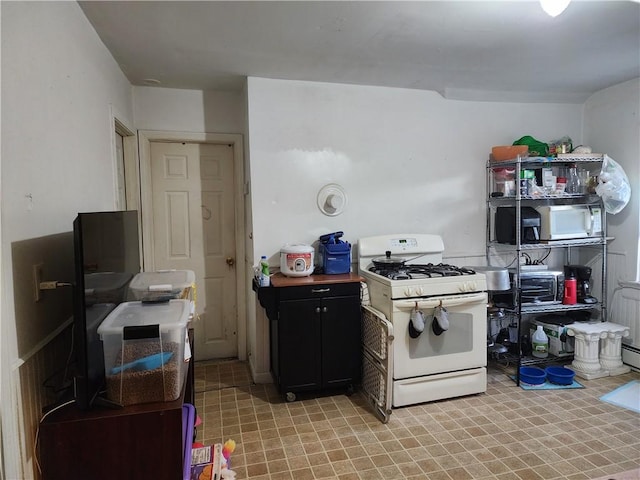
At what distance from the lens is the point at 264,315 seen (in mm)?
3199

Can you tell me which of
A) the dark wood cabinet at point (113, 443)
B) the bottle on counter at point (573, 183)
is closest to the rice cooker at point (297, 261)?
the dark wood cabinet at point (113, 443)

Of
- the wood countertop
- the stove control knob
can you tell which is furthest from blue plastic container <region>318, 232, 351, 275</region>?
the stove control knob

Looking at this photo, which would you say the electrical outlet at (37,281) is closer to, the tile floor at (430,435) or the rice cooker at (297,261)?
the tile floor at (430,435)

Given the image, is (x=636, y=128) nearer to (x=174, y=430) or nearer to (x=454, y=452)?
(x=454, y=452)

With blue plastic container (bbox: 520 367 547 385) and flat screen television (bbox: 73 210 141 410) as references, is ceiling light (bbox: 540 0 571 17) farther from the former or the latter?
blue plastic container (bbox: 520 367 547 385)

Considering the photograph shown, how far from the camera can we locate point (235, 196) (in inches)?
141

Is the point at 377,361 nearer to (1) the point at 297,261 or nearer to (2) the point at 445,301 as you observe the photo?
(2) the point at 445,301

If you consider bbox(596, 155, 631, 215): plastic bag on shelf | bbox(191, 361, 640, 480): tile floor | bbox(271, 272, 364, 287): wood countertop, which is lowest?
bbox(191, 361, 640, 480): tile floor

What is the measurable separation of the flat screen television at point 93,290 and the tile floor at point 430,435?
1083mm

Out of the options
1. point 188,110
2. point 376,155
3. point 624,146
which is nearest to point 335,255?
point 376,155

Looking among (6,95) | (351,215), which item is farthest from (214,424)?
(6,95)

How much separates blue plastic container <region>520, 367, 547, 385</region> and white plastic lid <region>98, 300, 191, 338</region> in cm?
271

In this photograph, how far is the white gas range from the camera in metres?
2.71

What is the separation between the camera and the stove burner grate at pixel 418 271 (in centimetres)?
287
